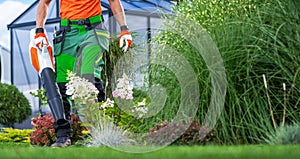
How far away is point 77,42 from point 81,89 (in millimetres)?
453

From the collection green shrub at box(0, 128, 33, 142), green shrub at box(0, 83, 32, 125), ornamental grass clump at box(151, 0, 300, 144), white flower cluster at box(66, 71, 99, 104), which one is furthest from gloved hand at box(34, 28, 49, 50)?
green shrub at box(0, 83, 32, 125)

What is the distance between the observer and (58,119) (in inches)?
238

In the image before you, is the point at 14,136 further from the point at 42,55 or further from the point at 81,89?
the point at 81,89

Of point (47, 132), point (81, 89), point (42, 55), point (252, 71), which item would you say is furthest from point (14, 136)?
point (252, 71)

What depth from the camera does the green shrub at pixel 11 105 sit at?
12.0 meters

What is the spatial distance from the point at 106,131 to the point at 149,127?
1.55 feet

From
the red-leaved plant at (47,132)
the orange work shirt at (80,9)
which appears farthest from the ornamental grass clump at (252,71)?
the red-leaved plant at (47,132)

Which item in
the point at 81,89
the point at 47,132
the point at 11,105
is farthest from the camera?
the point at 11,105

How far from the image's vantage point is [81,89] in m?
5.97

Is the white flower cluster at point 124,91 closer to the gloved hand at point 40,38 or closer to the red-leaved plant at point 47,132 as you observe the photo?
the red-leaved plant at point 47,132

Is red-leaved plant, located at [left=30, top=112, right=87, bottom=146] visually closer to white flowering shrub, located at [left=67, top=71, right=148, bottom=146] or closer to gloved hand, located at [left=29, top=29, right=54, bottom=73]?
white flowering shrub, located at [left=67, top=71, right=148, bottom=146]

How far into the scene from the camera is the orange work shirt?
5.87m

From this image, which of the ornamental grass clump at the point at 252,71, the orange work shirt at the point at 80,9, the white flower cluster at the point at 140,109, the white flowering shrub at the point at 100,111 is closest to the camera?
the ornamental grass clump at the point at 252,71

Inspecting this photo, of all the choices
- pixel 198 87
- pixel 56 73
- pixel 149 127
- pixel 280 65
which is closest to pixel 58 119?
pixel 56 73
